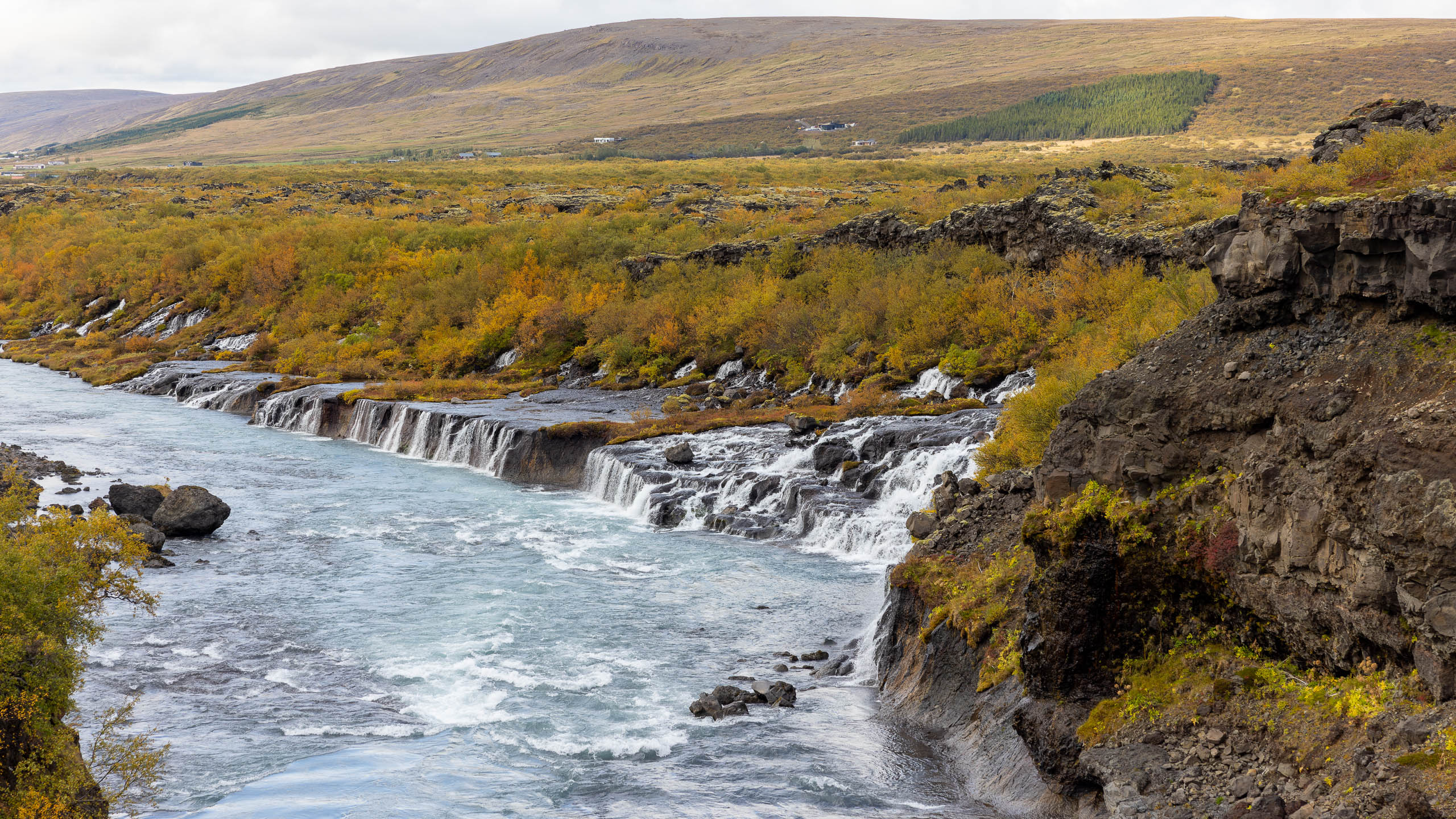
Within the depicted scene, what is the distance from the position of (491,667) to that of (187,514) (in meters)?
13.1

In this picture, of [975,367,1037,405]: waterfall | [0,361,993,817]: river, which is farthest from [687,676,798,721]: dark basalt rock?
[975,367,1037,405]: waterfall

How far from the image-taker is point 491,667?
19828mm

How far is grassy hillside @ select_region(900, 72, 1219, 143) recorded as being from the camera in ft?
477

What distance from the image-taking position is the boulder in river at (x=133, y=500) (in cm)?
2850

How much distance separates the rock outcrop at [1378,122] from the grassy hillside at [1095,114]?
382 feet

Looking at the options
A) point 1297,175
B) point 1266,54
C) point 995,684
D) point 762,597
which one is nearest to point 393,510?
point 762,597

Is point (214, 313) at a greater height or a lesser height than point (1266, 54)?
lesser

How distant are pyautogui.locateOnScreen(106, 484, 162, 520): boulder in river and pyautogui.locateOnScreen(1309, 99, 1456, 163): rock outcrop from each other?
30128 millimetres

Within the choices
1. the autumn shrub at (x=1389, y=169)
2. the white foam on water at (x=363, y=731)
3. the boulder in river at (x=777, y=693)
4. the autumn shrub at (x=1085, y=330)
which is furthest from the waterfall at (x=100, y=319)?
the autumn shrub at (x=1389, y=169)

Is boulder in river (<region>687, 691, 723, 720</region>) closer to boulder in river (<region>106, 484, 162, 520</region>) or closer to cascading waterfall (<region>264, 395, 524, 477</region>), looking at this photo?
boulder in river (<region>106, 484, 162, 520</region>)

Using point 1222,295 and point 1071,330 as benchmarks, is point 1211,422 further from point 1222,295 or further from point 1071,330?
point 1071,330

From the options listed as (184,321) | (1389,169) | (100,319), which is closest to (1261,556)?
(1389,169)

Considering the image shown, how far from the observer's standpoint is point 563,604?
23.5 meters

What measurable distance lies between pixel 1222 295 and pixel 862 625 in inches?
402
